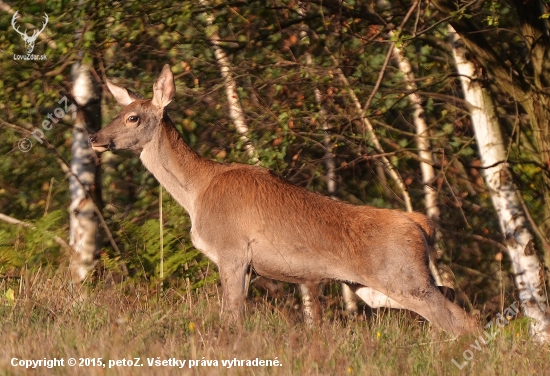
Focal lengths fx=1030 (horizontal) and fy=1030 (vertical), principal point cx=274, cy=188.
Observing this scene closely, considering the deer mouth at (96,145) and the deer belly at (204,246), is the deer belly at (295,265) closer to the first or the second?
the deer belly at (204,246)

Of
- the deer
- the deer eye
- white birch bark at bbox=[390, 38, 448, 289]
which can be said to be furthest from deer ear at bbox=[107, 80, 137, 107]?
white birch bark at bbox=[390, 38, 448, 289]

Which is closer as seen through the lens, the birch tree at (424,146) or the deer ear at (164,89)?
the deer ear at (164,89)

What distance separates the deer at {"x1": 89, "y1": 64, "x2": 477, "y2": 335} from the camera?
26.2 ft

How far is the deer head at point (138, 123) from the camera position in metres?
8.91

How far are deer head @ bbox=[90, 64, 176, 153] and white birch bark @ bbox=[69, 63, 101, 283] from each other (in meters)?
2.53

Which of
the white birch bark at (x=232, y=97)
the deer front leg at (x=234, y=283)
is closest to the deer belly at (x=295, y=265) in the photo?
the deer front leg at (x=234, y=283)

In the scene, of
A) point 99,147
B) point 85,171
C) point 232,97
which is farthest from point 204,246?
point 85,171

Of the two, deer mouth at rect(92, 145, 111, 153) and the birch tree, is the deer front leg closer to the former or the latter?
deer mouth at rect(92, 145, 111, 153)

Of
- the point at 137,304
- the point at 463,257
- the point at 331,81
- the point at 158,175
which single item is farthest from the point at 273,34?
the point at 463,257

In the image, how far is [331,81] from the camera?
36.3ft

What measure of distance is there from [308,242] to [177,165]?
1455 millimetres

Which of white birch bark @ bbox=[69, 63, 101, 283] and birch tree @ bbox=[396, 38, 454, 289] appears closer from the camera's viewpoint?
white birch bark @ bbox=[69, 63, 101, 283]

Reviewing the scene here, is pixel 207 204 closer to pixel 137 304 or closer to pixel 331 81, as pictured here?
pixel 137 304

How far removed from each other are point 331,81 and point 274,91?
860mm
